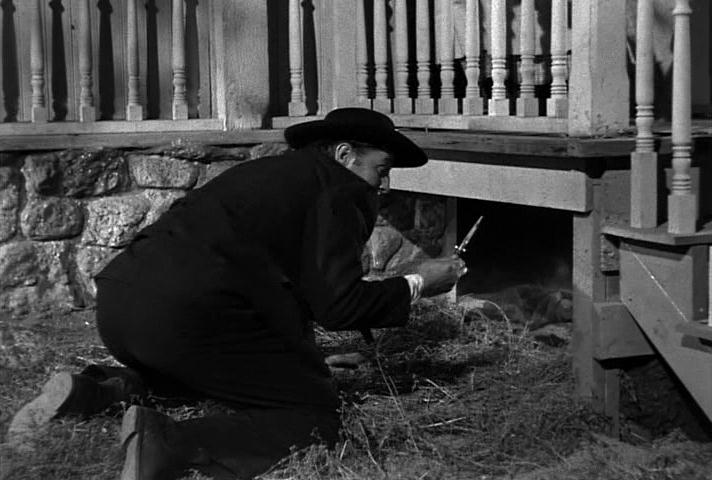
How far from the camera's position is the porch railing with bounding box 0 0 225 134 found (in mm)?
6504

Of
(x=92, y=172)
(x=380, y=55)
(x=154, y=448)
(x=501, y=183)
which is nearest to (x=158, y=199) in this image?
(x=92, y=172)

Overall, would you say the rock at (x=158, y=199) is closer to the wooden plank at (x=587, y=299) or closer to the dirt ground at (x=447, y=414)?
the dirt ground at (x=447, y=414)

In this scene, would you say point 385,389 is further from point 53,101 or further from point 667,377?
point 53,101

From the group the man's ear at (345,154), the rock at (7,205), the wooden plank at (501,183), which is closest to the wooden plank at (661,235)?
the wooden plank at (501,183)

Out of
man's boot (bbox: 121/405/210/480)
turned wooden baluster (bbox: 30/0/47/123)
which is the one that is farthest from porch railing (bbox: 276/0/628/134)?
man's boot (bbox: 121/405/210/480)

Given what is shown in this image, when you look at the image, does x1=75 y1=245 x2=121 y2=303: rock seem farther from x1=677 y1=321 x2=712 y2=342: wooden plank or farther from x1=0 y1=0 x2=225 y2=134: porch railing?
x1=677 y1=321 x2=712 y2=342: wooden plank

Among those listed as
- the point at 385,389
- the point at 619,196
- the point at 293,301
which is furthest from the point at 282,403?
the point at 619,196

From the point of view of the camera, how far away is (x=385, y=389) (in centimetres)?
531

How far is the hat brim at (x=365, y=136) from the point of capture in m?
4.37

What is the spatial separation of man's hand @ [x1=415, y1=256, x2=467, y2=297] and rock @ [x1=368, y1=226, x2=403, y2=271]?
2.03 m

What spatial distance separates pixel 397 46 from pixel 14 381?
254 centimetres

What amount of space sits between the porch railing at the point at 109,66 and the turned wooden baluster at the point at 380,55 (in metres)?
0.86

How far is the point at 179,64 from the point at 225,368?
2734mm

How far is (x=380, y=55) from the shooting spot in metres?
6.48
